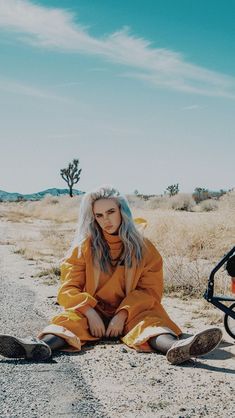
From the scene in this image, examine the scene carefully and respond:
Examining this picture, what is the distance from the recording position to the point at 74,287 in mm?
5023

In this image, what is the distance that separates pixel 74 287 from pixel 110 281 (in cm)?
29

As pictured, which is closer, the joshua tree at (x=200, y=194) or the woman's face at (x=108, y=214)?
the woman's face at (x=108, y=214)

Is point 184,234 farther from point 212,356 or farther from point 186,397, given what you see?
point 186,397

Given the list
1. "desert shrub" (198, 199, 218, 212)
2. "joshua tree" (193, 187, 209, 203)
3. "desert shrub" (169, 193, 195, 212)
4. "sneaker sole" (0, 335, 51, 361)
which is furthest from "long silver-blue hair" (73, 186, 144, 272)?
"joshua tree" (193, 187, 209, 203)

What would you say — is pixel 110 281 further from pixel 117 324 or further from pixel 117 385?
pixel 117 385

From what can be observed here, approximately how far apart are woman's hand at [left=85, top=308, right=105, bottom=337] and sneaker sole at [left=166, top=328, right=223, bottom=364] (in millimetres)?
753

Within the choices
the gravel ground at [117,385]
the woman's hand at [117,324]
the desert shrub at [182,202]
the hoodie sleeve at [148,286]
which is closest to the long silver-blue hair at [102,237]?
the hoodie sleeve at [148,286]

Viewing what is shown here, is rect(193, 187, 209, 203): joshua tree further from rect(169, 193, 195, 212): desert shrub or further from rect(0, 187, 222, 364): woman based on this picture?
rect(0, 187, 222, 364): woman

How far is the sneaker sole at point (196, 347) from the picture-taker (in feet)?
13.5

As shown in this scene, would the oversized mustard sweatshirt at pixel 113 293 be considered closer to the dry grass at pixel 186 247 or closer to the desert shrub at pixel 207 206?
the dry grass at pixel 186 247

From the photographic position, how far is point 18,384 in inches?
149

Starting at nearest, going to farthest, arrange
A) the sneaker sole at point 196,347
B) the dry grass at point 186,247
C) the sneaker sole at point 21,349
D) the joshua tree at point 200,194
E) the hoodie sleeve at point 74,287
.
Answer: the sneaker sole at point 196,347
the sneaker sole at point 21,349
the hoodie sleeve at point 74,287
the dry grass at point 186,247
the joshua tree at point 200,194

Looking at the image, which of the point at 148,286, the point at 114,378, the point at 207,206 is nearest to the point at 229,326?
the point at 148,286

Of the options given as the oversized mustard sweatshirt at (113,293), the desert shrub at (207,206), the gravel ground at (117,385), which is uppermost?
the desert shrub at (207,206)
